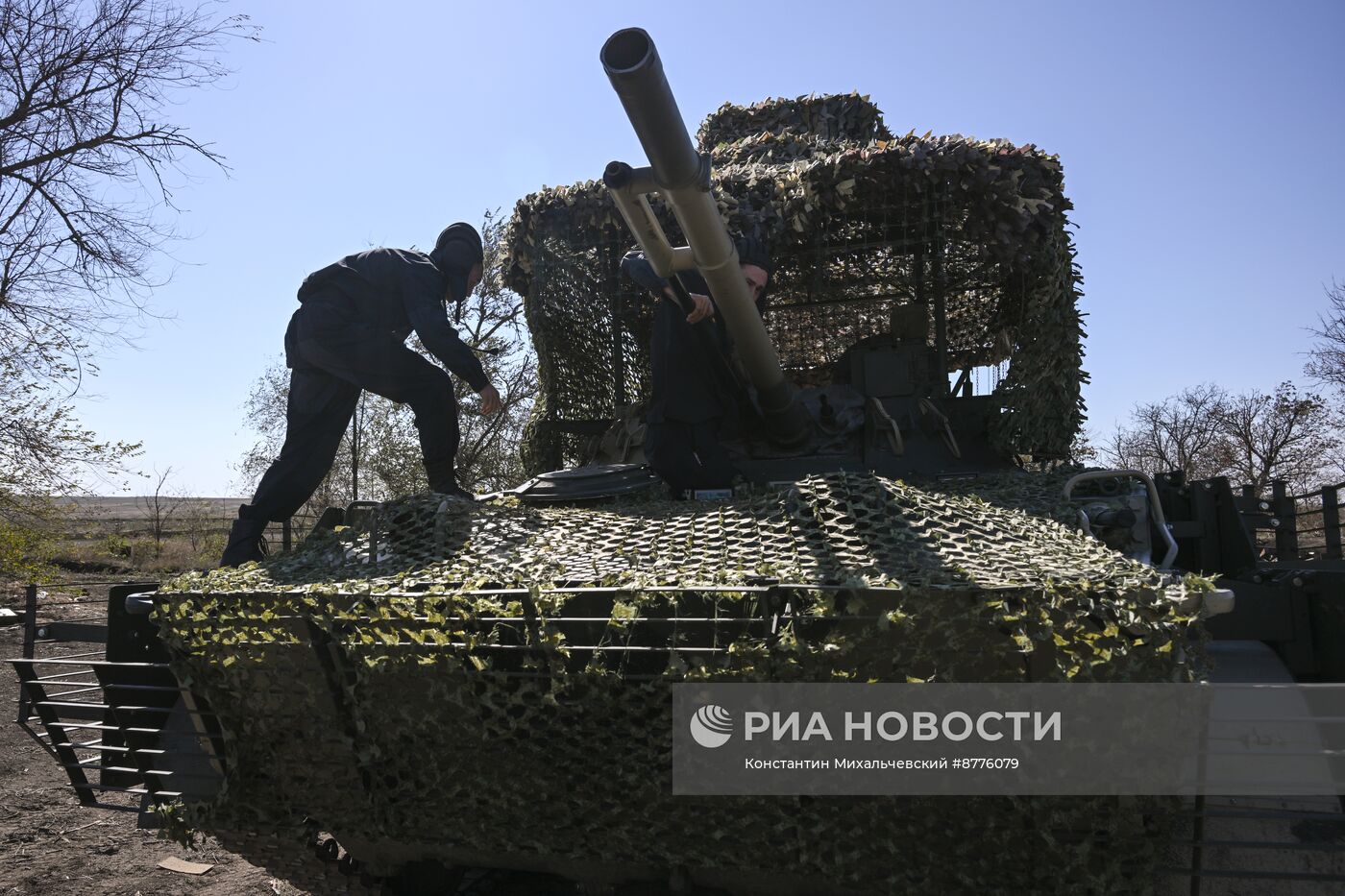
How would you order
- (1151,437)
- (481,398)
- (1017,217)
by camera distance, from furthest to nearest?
(1151,437) < (1017,217) < (481,398)

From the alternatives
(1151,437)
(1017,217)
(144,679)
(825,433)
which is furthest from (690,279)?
(1151,437)

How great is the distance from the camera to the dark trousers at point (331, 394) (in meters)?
3.96

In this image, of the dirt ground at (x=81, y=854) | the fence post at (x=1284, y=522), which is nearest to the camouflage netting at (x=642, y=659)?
the dirt ground at (x=81, y=854)

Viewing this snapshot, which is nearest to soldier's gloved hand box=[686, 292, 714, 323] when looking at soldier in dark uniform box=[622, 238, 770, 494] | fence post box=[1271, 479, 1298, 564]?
soldier in dark uniform box=[622, 238, 770, 494]

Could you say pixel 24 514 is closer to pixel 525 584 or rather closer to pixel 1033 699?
pixel 525 584

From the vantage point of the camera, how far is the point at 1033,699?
80.9 inches

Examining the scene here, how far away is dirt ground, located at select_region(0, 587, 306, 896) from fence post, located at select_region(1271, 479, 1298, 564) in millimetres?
4639

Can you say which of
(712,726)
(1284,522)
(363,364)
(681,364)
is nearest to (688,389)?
(681,364)

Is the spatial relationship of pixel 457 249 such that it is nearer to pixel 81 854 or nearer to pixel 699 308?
pixel 699 308

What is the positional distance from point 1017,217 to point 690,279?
192 centimetres

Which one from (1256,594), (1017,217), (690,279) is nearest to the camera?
(1256,594)

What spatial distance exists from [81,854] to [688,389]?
3.48 metres

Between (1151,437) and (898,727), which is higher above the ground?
(1151,437)

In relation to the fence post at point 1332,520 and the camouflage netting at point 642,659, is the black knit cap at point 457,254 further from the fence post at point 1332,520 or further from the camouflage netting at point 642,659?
the fence post at point 1332,520
